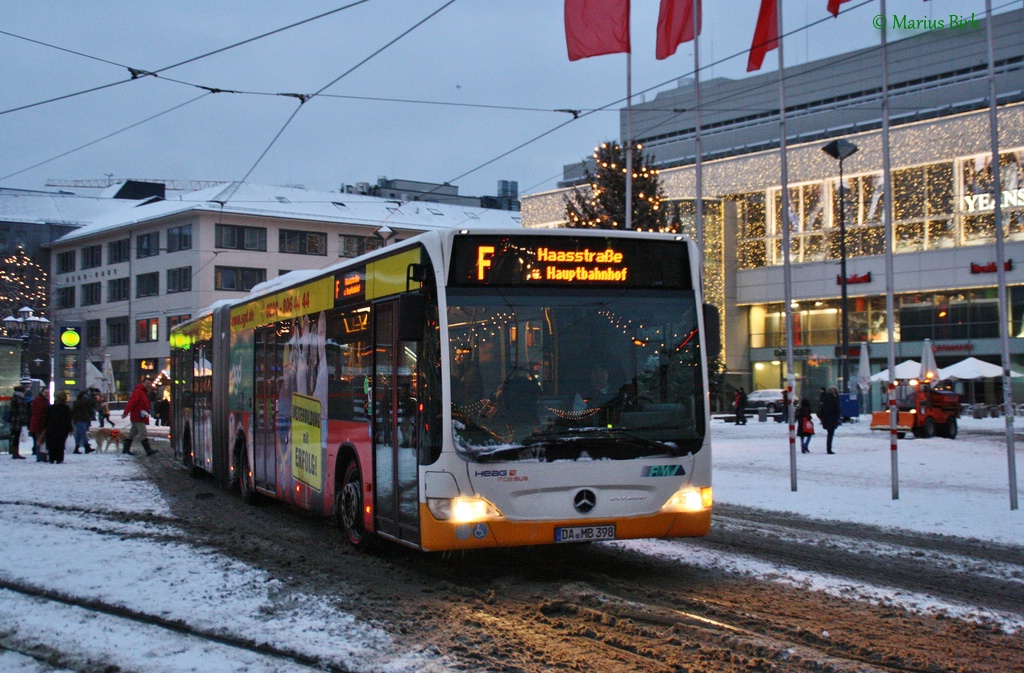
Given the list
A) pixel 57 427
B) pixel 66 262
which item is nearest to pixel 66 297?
pixel 66 262

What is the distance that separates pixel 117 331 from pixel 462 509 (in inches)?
3010

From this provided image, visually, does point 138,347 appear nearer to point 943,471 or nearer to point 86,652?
point 943,471

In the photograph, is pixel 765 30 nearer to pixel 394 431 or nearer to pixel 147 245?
pixel 394 431

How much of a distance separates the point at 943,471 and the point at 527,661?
56.0 feet

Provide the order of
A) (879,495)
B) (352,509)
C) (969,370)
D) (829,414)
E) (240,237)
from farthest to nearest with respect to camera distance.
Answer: (240,237)
(969,370)
(829,414)
(879,495)
(352,509)

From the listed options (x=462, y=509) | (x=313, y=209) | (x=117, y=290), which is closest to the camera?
(x=462, y=509)

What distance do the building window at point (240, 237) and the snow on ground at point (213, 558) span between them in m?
49.1

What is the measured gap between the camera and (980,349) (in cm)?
5450

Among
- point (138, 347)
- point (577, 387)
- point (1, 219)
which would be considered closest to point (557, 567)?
point (577, 387)

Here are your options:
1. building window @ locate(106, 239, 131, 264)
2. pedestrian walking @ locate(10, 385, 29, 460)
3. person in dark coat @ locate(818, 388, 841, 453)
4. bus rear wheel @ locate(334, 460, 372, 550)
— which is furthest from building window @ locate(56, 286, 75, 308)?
bus rear wheel @ locate(334, 460, 372, 550)

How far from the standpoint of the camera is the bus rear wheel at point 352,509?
11.0 meters

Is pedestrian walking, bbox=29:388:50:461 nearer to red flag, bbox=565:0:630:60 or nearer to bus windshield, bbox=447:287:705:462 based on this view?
red flag, bbox=565:0:630:60

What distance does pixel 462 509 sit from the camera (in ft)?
29.4

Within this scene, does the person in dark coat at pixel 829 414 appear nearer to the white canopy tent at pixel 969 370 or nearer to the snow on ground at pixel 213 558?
the snow on ground at pixel 213 558
